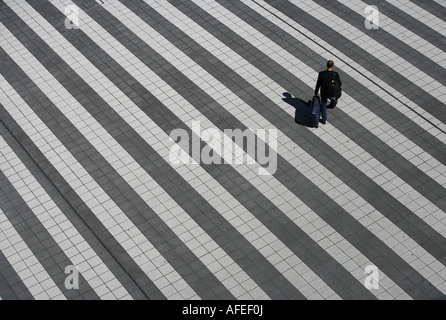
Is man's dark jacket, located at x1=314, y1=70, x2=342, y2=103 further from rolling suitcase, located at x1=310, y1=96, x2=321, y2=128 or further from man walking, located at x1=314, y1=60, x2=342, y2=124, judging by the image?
rolling suitcase, located at x1=310, y1=96, x2=321, y2=128

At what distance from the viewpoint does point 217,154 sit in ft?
44.0

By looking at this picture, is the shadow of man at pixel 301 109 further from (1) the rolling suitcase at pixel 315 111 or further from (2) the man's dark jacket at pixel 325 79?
(2) the man's dark jacket at pixel 325 79

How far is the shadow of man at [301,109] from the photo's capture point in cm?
1413

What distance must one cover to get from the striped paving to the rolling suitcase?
0.27 m

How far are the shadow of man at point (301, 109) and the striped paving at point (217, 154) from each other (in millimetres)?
160

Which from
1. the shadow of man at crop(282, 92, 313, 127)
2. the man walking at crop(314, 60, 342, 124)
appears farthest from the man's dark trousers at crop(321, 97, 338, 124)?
the shadow of man at crop(282, 92, 313, 127)

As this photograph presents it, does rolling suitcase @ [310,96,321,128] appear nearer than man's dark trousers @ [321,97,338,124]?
Yes

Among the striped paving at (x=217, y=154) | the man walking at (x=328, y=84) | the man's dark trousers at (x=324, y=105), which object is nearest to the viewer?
the striped paving at (x=217, y=154)

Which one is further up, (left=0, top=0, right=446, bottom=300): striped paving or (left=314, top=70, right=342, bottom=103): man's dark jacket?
(left=314, top=70, right=342, bottom=103): man's dark jacket

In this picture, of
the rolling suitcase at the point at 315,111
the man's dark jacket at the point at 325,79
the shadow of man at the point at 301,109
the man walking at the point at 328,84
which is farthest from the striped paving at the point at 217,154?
the man's dark jacket at the point at 325,79

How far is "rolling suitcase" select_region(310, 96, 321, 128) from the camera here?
1375 cm

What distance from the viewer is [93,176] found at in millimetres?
13039

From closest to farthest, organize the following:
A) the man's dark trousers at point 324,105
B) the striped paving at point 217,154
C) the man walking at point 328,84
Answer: the striped paving at point 217,154 < the man walking at point 328,84 < the man's dark trousers at point 324,105

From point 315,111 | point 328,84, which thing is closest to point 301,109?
point 315,111
